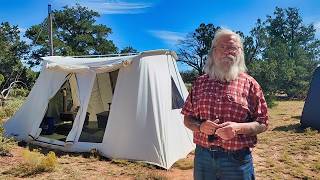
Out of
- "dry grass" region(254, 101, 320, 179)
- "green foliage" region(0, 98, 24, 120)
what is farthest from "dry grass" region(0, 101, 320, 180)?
"green foliage" region(0, 98, 24, 120)

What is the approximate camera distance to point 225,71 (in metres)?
2.73

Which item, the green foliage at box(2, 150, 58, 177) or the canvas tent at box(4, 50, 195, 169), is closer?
the green foliage at box(2, 150, 58, 177)

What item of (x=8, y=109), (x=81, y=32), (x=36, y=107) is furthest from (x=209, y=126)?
(x=81, y=32)

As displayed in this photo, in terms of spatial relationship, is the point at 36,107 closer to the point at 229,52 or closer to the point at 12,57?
the point at 229,52

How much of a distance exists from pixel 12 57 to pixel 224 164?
102 ft

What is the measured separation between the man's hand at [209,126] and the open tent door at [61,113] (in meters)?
6.69

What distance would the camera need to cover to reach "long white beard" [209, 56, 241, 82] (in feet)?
8.94

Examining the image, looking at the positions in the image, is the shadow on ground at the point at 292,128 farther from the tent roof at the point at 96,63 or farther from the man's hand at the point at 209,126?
the man's hand at the point at 209,126

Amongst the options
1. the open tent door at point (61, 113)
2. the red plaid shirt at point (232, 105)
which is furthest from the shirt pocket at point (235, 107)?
the open tent door at point (61, 113)

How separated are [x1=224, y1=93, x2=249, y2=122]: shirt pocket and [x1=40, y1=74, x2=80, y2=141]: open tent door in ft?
22.0

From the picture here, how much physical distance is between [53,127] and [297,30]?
98.0 ft

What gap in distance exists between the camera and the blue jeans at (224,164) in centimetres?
266

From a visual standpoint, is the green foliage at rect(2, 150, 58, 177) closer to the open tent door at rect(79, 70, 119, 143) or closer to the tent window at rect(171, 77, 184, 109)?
the tent window at rect(171, 77, 184, 109)

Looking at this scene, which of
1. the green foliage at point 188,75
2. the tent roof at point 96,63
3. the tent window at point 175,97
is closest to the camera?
the tent roof at point 96,63
